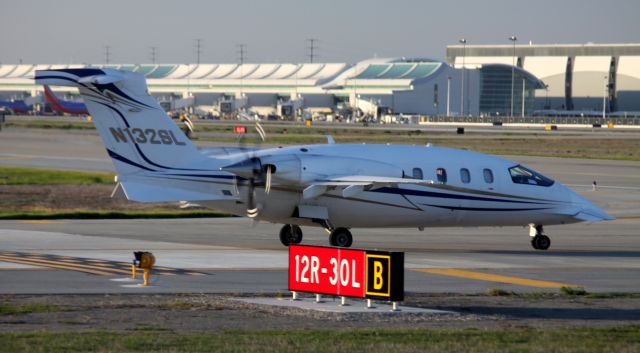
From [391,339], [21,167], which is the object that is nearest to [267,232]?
[391,339]

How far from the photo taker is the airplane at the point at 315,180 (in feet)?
99.5

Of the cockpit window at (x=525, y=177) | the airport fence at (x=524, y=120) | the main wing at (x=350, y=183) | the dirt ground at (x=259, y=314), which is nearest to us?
the dirt ground at (x=259, y=314)

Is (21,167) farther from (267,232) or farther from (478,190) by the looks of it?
(478,190)

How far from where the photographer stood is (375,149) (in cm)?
3328

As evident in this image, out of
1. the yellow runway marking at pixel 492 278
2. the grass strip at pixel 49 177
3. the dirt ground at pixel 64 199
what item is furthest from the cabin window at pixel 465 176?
the grass strip at pixel 49 177

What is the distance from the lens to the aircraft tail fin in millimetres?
29984

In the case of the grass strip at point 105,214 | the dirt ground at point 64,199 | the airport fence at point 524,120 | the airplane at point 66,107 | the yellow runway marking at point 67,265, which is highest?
the airplane at point 66,107

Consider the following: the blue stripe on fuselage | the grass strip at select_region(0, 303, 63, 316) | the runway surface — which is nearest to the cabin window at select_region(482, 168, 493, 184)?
the blue stripe on fuselage

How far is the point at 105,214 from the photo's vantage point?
4228cm

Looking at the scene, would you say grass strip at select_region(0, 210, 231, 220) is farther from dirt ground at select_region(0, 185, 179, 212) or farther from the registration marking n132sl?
the registration marking n132sl

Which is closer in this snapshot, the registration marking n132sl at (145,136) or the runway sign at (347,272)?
the runway sign at (347,272)

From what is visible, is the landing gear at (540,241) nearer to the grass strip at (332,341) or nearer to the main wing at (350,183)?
the main wing at (350,183)

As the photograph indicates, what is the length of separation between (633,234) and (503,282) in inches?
550

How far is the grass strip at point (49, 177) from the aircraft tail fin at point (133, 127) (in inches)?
1066
